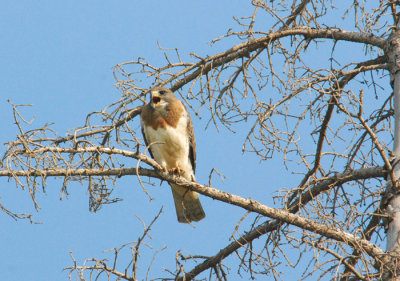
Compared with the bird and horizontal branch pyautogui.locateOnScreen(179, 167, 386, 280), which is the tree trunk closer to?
horizontal branch pyautogui.locateOnScreen(179, 167, 386, 280)

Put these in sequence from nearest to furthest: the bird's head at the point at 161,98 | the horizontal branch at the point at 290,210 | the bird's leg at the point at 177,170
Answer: the horizontal branch at the point at 290,210 < the bird's head at the point at 161,98 < the bird's leg at the point at 177,170

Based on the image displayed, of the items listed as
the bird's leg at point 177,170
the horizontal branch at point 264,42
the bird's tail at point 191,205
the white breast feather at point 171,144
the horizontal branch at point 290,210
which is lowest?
the horizontal branch at point 290,210

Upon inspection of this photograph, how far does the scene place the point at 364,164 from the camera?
5266mm

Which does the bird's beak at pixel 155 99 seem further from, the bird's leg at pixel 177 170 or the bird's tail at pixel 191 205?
the bird's tail at pixel 191 205

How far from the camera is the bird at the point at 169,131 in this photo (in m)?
6.29

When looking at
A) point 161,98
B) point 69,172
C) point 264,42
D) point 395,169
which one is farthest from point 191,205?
point 395,169

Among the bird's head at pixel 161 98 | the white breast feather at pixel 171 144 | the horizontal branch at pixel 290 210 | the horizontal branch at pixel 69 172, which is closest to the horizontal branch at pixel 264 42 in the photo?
the bird's head at pixel 161 98

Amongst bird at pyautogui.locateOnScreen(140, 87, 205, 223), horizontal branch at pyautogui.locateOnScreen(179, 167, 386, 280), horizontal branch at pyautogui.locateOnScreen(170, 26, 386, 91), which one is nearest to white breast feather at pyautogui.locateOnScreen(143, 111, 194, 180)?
bird at pyautogui.locateOnScreen(140, 87, 205, 223)

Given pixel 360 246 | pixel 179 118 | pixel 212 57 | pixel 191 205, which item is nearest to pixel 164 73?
pixel 212 57

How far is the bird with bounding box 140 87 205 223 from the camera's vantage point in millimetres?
6289

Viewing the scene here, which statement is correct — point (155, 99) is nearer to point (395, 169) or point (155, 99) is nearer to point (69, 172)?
point (69, 172)

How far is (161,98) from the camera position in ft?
20.7

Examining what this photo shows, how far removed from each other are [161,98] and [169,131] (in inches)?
13.1

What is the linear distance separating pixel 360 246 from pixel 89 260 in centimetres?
178
